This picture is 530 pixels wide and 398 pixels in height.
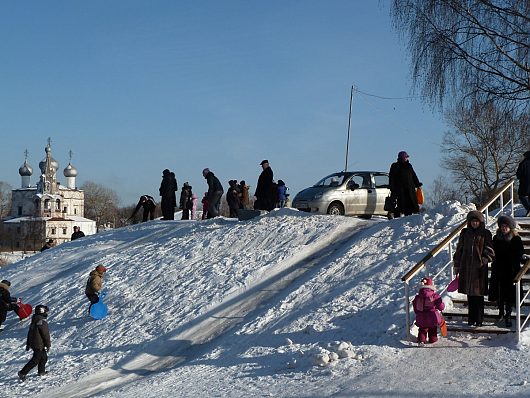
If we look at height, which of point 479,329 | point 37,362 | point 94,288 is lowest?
point 37,362

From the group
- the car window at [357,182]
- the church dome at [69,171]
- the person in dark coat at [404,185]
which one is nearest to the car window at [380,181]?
the car window at [357,182]

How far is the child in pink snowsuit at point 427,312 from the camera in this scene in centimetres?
989

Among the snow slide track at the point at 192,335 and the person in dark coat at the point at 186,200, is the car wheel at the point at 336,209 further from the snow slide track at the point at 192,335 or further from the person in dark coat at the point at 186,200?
the person in dark coat at the point at 186,200

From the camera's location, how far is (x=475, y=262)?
10055mm

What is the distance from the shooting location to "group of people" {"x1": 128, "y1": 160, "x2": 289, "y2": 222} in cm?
2031

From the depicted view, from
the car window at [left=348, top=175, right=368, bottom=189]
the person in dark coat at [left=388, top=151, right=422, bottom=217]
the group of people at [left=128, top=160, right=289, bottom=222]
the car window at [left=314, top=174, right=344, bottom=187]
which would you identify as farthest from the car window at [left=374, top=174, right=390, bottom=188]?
the person in dark coat at [left=388, top=151, right=422, bottom=217]

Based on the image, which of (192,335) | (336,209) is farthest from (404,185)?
(192,335)

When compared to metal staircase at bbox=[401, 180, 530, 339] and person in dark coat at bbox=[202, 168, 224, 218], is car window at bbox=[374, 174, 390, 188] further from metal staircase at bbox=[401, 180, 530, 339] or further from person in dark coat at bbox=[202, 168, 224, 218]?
metal staircase at bbox=[401, 180, 530, 339]

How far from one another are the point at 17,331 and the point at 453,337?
9694 mm

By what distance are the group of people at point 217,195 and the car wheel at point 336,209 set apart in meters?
1.70

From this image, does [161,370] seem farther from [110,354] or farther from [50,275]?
[50,275]

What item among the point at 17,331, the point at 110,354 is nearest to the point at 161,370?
the point at 110,354

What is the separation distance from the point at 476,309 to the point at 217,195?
13595 millimetres

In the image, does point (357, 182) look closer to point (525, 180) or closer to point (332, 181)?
point (332, 181)
